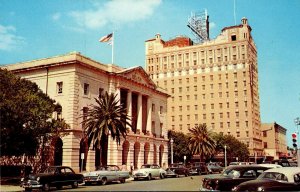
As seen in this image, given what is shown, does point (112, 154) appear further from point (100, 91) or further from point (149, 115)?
point (149, 115)

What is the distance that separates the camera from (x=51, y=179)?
2467 centimetres

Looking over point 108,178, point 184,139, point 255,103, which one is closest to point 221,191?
point 108,178

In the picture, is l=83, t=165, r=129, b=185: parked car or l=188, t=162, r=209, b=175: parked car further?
l=188, t=162, r=209, b=175: parked car

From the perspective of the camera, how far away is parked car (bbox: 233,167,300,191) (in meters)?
13.8

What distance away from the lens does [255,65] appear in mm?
110812

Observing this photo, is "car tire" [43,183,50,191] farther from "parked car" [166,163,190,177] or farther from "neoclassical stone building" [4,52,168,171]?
"parked car" [166,163,190,177]

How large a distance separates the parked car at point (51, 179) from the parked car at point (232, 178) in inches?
454

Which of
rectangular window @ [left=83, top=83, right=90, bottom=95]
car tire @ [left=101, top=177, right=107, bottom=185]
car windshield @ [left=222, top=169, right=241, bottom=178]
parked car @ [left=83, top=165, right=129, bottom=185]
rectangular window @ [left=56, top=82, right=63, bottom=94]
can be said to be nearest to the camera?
car windshield @ [left=222, top=169, right=241, bottom=178]

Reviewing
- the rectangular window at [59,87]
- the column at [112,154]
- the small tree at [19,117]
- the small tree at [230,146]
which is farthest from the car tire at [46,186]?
the small tree at [230,146]

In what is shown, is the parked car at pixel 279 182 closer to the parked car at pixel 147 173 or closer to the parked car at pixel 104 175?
the parked car at pixel 104 175

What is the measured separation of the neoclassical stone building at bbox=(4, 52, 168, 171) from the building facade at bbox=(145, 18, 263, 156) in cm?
4195

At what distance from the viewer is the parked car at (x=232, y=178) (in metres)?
17.5

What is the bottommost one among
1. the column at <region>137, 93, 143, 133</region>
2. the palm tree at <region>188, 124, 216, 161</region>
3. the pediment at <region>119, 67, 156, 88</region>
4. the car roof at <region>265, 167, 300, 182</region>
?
the car roof at <region>265, 167, 300, 182</region>

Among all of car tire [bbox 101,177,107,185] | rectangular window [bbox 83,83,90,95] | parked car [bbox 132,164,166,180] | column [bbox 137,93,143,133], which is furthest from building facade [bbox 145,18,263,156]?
car tire [bbox 101,177,107,185]
